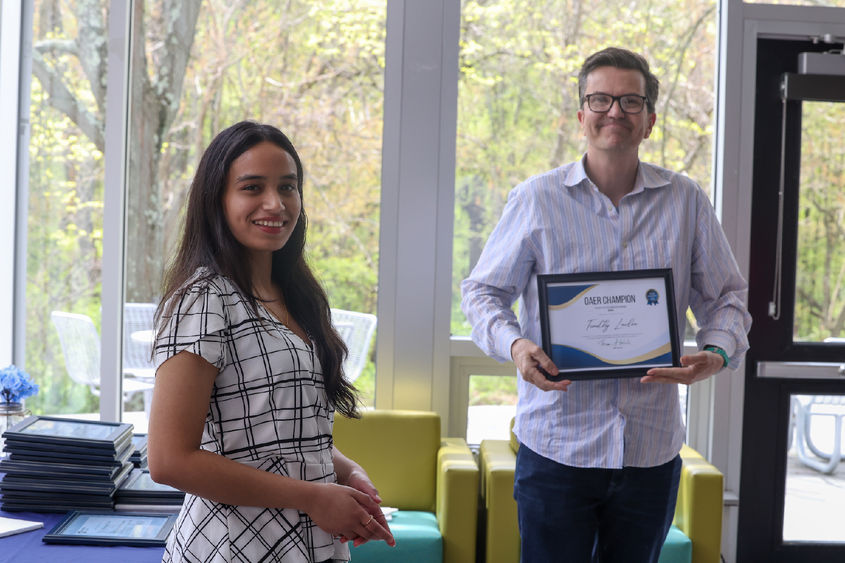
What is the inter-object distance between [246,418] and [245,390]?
0.04m

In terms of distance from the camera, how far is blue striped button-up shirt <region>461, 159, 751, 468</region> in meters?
1.90

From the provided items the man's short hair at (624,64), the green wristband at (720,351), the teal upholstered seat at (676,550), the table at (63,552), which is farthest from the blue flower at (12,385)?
the teal upholstered seat at (676,550)

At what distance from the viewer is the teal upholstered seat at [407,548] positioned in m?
2.95

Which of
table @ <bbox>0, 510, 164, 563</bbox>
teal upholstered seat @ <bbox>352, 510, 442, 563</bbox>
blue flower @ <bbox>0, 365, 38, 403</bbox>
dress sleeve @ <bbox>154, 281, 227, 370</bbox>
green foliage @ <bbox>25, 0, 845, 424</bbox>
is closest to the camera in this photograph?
dress sleeve @ <bbox>154, 281, 227, 370</bbox>

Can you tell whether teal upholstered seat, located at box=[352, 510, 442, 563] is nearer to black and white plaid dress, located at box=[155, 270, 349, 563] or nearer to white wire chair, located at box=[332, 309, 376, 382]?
white wire chair, located at box=[332, 309, 376, 382]

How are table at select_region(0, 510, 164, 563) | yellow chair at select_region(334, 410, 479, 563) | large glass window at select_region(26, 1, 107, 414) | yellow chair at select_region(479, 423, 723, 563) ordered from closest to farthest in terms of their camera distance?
1. table at select_region(0, 510, 164, 563)
2. yellow chair at select_region(479, 423, 723, 563)
3. yellow chair at select_region(334, 410, 479, 563)
4. large glass window at select_region(26, 1, 107, 414)

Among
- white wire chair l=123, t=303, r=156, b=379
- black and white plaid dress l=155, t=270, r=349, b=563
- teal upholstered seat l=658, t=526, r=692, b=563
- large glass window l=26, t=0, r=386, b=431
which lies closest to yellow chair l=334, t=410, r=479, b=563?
large glass window l=26, t=0, r=386, b=431

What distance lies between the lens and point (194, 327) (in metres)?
1.18

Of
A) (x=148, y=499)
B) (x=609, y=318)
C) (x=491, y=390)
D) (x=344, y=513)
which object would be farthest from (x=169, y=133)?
(x=344, y=513)

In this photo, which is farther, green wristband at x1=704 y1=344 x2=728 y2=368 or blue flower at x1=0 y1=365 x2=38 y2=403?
blue flower at x1=0 y1=365 x2=38 y2=403

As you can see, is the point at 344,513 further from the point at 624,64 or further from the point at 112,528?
the point at 624,64

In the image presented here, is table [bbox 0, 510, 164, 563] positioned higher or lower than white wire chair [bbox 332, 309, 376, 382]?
lower

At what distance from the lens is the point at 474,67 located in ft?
12.3

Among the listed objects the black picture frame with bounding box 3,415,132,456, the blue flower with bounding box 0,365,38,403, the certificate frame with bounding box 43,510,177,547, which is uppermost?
the blue flower with bounding box 0,365,38,403
